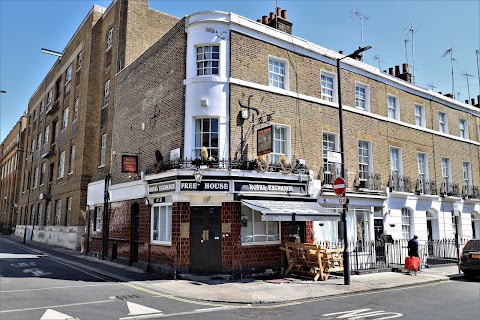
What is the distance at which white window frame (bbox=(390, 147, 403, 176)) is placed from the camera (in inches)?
843

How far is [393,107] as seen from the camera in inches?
882

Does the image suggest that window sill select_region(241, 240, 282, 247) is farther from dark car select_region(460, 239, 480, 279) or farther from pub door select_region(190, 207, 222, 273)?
dark car select_region(460, 239, 480, 279)

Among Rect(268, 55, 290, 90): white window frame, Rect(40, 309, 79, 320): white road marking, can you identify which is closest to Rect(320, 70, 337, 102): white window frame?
Rect(268, 55, 290, 90): white window frame

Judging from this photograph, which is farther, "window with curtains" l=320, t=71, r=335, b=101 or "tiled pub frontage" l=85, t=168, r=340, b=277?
"window with curtains" l=320, t=71, r=335, b=101

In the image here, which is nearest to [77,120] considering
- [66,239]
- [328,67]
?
[66,239]

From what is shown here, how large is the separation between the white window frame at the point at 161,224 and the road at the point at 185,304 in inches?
90.7

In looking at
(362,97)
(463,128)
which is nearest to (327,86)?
(362,97)

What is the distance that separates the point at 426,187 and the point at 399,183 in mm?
2716

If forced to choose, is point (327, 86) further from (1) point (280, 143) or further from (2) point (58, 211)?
(2) point (58, 211)

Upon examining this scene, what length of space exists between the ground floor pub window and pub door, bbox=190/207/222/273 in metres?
1.04

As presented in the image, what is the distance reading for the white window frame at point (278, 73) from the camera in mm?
17250

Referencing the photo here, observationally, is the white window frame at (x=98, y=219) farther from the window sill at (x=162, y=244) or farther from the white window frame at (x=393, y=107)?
the white window frame at (x=393, y=107)

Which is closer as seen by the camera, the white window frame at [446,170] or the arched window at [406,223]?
the arched window at [406,223]

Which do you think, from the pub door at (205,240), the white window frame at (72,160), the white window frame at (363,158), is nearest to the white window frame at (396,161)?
the white window frame at (363,158)
